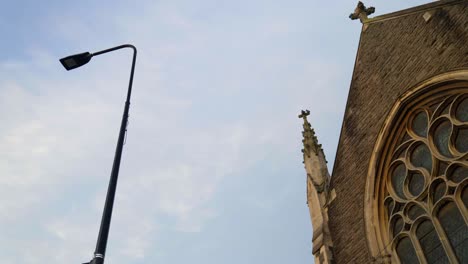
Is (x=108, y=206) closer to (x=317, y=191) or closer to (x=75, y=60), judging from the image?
(x=75, y=60)

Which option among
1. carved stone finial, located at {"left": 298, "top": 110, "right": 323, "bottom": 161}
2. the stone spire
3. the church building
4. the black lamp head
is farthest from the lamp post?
carved stone finial, located at {"left": 298, "top": 110, "right": 323, "bottom": 161}

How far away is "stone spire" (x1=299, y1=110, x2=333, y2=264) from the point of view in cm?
1244

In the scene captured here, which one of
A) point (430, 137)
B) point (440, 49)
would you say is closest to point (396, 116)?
point (430, 137)

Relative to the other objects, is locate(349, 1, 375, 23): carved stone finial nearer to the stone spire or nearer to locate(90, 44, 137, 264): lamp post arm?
the stone spire

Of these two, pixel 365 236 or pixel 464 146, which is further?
pixel 365 236

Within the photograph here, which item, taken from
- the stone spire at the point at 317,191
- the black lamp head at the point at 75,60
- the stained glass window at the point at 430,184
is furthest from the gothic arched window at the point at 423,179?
the black lamp head at the point at 75,60

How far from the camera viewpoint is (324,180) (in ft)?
45.2

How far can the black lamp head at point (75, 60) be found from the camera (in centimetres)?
741

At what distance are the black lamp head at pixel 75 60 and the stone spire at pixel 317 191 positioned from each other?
309 inches

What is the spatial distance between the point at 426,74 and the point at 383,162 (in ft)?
7.60

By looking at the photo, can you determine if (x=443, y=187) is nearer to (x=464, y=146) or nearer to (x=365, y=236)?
(x=464, y=146)

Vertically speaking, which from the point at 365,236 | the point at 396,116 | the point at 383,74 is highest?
the point at 383,74

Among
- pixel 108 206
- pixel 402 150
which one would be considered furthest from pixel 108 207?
pixel 402 150

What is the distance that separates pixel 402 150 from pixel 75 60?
7562 mm
